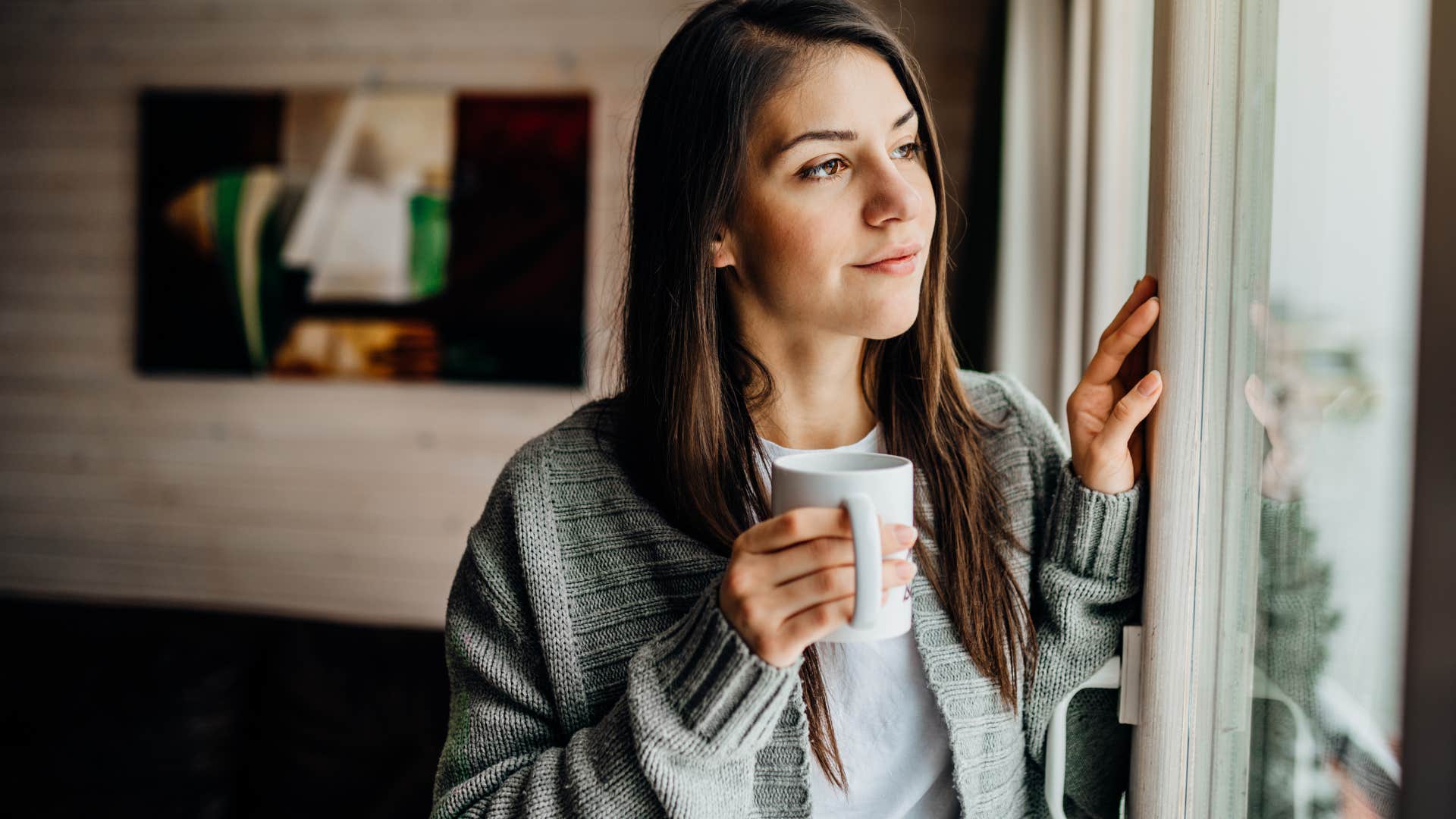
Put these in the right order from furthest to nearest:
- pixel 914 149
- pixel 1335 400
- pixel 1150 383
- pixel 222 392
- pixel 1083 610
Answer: pixel 222 392
pixel 914 149
pixel 1083 610
pixel 1150 383
pixel 1335 400

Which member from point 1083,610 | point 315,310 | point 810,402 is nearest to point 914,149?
point 810,402

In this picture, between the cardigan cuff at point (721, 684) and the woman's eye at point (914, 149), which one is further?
the woman's eye at point (914, 149)

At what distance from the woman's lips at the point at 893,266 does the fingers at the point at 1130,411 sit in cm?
23

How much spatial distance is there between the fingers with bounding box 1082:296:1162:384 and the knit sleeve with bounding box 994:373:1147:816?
0.31 ft

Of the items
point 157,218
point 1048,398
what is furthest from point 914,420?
point 157,218

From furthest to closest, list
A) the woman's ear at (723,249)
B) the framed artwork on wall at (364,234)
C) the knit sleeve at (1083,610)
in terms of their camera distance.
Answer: the framed artwork on wall at (364,234) < the woman's ear at (723,249) < the knit sleeve at (1083,610)

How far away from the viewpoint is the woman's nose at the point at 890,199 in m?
0.89

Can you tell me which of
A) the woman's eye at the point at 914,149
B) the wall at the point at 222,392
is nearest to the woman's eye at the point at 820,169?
the woman's eye at the point at 914,149

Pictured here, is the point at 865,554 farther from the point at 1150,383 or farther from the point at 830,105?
the point at 830,105

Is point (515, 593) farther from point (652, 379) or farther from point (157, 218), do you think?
point (157, 218)

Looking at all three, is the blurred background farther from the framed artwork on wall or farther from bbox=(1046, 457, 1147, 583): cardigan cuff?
bbox=(1046, 457, 1147, 583): cardigan cuff

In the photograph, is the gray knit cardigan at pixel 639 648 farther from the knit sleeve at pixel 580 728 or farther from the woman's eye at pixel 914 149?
the woman's eye at pixel 914 149

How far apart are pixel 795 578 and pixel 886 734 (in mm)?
321

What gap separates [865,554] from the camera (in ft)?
2.25
